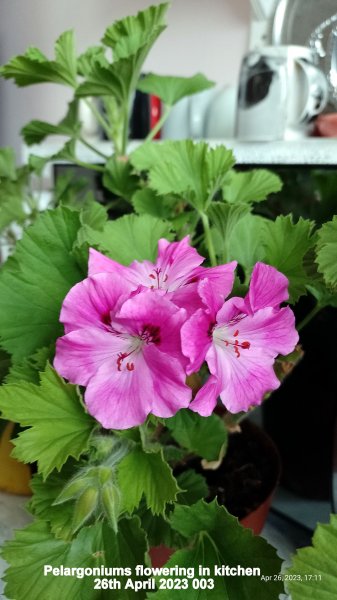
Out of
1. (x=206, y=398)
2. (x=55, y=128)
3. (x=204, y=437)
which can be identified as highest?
(x=55, y=128)

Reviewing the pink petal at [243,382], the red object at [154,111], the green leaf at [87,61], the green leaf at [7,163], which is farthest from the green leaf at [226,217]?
the red object at [154,111]

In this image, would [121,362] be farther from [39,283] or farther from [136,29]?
[136,29]

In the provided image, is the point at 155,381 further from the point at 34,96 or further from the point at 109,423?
the point at 34,96

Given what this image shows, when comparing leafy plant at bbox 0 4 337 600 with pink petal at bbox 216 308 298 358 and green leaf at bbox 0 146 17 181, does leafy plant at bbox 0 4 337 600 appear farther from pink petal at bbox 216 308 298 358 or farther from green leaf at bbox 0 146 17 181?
green leaf at bbox 0 146 17 181

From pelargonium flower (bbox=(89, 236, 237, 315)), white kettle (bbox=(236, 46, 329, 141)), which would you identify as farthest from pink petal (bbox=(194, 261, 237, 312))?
white kettle (bbox=(236, 46, 329, 141))

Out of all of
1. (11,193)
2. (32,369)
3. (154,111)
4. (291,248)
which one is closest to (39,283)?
(32,369)

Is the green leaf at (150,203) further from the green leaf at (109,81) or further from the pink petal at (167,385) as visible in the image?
the pink petal at (167,385)

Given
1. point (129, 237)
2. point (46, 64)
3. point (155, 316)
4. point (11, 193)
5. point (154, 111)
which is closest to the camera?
point (155, 316)

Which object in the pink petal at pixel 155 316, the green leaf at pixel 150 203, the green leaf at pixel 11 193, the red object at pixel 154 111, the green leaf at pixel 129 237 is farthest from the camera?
the red object at pixel 154 111
